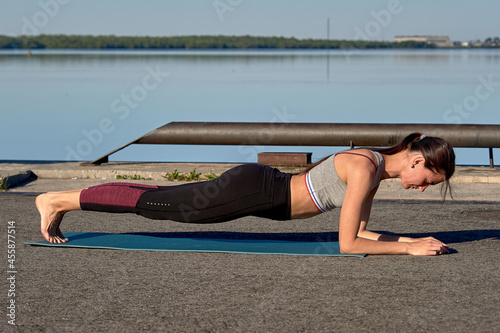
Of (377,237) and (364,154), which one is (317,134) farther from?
(364,154)

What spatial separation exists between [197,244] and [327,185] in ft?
4.03

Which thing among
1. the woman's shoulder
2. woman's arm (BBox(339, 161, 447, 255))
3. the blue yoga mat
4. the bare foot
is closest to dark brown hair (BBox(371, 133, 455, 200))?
the woman's shoulder

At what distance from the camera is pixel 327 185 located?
4.98 metres

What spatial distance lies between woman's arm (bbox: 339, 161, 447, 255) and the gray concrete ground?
0.08m

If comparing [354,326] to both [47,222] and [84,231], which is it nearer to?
[47,222]

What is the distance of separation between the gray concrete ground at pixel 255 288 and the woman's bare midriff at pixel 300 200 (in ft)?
1.17

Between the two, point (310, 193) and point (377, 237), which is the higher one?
point (310, 193)

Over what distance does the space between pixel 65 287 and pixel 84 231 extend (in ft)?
5.75

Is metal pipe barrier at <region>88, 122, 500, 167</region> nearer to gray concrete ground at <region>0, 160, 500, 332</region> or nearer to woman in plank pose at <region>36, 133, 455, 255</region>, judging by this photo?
gray concrete ground at <region>0, 160, 500, 332</region>

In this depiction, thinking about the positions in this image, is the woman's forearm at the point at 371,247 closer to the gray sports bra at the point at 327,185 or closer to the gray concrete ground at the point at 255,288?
the gray concrete ground at the point at 255,288

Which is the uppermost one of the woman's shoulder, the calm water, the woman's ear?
the woman's shoulder

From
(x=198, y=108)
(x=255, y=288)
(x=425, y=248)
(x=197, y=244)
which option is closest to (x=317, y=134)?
(x=197, y=244)

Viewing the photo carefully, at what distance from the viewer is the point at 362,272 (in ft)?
15.9

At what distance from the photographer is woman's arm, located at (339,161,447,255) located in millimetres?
4738
